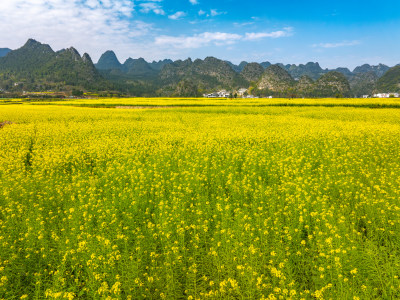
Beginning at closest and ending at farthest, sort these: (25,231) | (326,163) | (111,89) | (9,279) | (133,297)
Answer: (133,297), (9,279), (25,231), (326,163), (111,89)

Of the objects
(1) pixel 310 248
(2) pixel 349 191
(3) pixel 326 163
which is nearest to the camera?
(1) pixel 310 248

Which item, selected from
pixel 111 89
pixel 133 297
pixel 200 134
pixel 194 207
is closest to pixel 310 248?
pixel 194 207

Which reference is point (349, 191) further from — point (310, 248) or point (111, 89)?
Result: point (111, 89)

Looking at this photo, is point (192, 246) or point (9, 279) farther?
point (192, 246)

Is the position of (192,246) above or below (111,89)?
below

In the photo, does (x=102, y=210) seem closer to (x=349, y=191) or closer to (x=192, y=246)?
(x=192, y=246)

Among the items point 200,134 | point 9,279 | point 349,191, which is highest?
point 200,134

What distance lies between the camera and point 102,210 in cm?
669

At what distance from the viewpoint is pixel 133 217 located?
6.47 m

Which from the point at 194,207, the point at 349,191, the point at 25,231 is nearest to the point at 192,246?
the point at 194,207

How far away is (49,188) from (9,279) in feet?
12.5

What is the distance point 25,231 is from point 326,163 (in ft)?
38.6

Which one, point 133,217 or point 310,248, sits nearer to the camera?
point 310,248

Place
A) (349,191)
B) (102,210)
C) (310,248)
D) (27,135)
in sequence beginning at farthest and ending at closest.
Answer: (27,135)
(349,191)
(102,210)
(310,248)
